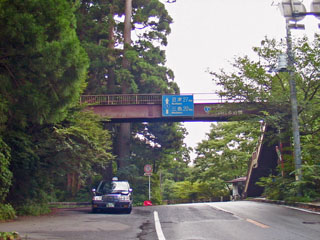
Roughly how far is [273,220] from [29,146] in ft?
32.6

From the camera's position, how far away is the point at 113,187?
1817cm

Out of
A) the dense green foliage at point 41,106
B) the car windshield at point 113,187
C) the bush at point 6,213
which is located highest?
the dense green foliage at point 41,106

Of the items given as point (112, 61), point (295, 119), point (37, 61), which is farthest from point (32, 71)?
point (112, 61)

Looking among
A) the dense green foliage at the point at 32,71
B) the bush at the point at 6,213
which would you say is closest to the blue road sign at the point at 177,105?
the dense green foliage at the point at 32,71

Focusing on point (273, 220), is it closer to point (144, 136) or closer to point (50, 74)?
point (50, 74)

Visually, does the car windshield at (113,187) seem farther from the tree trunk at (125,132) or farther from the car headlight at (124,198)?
the tree trunk at (125,132)

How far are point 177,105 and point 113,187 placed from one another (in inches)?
521

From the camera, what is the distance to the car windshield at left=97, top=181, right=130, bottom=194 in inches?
703

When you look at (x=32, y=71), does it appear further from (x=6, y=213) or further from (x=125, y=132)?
(x=125, y=132)

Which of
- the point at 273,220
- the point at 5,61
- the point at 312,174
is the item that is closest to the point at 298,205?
the point at 312,174

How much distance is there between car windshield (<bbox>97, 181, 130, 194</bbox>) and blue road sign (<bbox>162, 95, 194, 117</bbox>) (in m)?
12.1

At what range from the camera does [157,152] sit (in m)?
39.0

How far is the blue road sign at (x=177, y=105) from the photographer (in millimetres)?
30078

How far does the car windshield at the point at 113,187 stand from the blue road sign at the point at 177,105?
1207 cm
